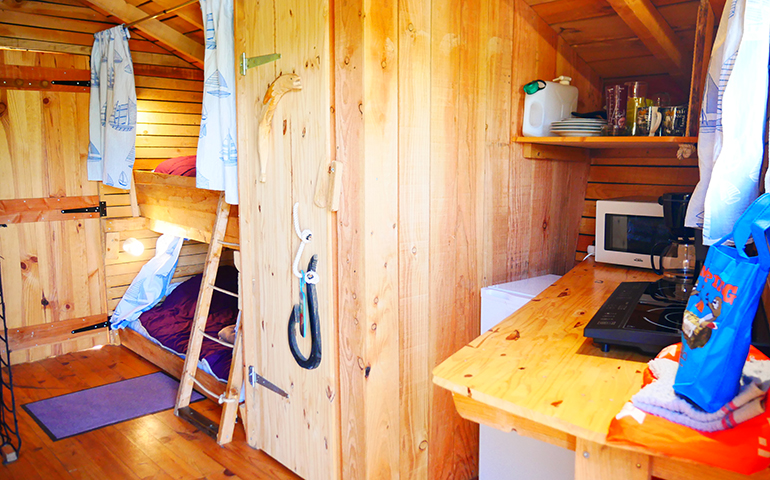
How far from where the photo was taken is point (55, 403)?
3365 millimetres

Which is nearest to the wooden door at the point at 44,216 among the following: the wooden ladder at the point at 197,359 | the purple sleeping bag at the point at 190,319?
the purple sleeping bag at the point at 190,319

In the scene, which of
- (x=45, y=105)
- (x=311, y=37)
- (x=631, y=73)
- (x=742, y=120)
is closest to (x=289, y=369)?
(x=311, y=37)

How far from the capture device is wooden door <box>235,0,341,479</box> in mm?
2146

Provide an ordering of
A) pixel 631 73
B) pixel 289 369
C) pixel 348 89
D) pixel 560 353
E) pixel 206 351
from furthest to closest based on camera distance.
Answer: pixel 206 351 → pixel 631 73 → pixel 289 369 → pixel 348 89 → pixel 560 353

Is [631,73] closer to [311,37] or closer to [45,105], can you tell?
[311,37]

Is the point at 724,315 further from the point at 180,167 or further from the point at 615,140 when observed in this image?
the point at 180,167

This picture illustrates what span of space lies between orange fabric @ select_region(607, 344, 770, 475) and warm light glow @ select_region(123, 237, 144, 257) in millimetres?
4061

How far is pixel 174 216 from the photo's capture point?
3.71 metres

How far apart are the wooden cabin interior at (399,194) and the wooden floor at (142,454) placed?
0.04ft

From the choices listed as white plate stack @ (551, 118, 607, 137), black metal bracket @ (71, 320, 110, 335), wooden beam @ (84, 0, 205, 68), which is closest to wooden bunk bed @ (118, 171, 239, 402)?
black metal bracket @ (71, 320, 110, 335)

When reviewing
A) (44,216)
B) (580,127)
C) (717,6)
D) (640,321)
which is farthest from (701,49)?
(44,216)

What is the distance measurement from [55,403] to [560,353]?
125 inches

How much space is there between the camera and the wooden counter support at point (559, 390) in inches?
42.1

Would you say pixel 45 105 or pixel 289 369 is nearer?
pixel 289 369
